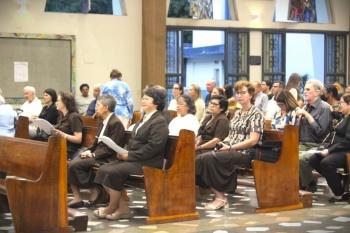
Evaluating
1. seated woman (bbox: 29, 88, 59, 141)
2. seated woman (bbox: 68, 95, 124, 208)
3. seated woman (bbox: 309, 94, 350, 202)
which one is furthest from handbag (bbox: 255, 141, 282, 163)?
seated woman (bbox: 29, 88, 59, 141)

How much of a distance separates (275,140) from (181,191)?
1409 millimetres

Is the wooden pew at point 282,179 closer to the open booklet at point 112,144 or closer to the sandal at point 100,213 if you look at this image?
the open booklet at point 112,144

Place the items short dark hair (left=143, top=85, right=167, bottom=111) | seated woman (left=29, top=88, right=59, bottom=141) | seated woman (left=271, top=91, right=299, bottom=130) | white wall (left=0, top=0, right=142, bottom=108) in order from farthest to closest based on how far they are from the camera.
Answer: white wall (left=0, top=0, right=142, bottom=108)
seated woman (left=29, top=88, right=59, bottom=141)
seated woman (left=271, top=91, right=299, bottom=130)
short dark hair (left=143, top=85, right=167, bottom=111)

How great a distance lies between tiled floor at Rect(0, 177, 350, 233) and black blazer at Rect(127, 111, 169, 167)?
0.59 m

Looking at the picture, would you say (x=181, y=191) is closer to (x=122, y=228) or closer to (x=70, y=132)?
(x=122, y=228)

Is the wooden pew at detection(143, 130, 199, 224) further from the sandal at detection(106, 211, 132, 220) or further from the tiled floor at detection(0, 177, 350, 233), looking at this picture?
the sandal at detection(106, 211, 132, 220)

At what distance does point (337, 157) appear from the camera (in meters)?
7.83

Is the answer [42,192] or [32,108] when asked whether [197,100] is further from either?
[42,192]

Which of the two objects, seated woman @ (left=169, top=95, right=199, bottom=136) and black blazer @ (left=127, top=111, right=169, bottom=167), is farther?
seated woman @ (left=169, top=95, right=199, bottom=136)

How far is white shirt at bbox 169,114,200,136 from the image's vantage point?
8.13m

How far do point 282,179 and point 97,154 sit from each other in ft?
6.43

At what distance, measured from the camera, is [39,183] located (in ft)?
19.2

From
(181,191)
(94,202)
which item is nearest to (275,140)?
(181,191)

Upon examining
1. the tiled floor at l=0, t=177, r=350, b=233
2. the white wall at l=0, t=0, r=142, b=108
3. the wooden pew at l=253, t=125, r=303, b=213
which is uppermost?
the white wall at l=0, t=0, r=142, b=108
